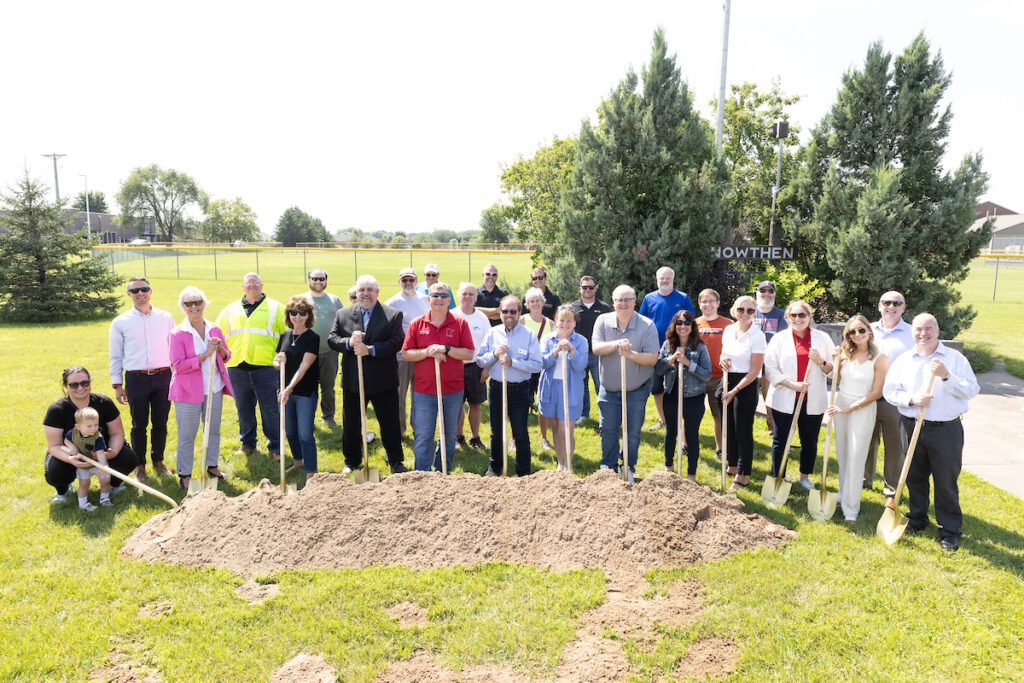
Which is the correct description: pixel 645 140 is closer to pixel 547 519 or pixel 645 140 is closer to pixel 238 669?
pixel 547 519

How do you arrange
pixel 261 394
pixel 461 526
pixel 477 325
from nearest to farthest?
1. pixel 461 526
2. pixel 261 394
3. pixel 477 325

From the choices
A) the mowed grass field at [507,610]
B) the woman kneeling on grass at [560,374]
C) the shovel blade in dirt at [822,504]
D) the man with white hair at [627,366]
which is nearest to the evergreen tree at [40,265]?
the mowed grass field at [507,610]

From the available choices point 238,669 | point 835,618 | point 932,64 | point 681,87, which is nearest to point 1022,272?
point 932,64

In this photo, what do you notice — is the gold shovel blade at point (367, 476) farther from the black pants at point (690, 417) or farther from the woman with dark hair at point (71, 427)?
the black pants at point (690, 417)

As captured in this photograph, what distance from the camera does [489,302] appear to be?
882 centimetres

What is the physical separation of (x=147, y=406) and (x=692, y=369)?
18.9 feet

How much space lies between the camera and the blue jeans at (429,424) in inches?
256

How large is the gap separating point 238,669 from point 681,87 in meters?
12.4

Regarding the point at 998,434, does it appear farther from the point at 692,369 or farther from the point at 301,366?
the point at 301,366

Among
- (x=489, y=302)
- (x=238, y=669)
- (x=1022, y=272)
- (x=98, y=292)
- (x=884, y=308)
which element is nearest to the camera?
(x=238, y=669)

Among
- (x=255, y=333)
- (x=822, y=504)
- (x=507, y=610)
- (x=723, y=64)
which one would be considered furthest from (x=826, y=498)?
(x=723, y=64)

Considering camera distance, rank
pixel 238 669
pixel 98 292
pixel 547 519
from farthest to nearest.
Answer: pixel 98 292 → pixel 547 519 → pixel 238 669

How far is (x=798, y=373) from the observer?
6.19m

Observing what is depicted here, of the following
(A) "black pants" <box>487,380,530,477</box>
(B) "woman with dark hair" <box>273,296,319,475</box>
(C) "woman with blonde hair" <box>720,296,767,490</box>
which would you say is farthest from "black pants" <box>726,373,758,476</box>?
(B) "woman with dark hair" <box>273,296,319,475</box>
